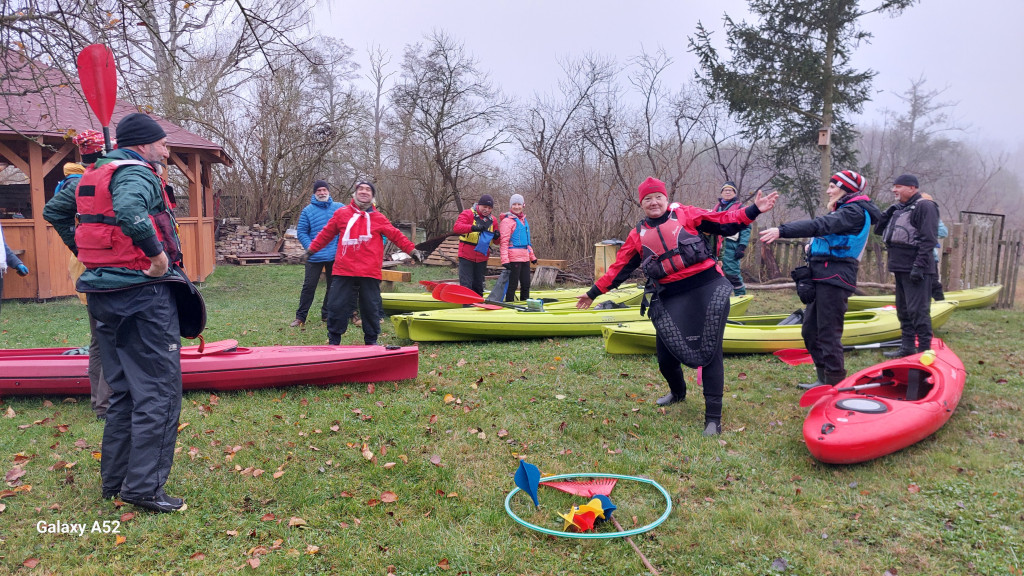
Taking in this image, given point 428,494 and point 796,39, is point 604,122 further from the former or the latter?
point 428,494

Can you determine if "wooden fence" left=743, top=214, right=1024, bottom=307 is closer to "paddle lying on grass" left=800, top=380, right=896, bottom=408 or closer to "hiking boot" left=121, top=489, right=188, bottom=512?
"paddle lying on grass" left=800, top=380, right=896, bottom=408

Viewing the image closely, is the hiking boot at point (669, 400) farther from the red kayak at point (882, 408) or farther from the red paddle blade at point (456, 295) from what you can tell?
the red paddle blade at point (456, 295)

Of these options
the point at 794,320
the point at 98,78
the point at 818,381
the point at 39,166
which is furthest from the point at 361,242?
the point at 39,166

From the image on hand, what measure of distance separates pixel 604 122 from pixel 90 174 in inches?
535

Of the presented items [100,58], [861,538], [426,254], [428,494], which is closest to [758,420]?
[861,538]

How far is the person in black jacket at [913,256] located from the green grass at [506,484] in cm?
60

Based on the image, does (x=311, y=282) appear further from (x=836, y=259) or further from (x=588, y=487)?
(x=836, y=259)

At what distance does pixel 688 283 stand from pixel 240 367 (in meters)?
3.43

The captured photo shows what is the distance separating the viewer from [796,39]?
13.3 metres

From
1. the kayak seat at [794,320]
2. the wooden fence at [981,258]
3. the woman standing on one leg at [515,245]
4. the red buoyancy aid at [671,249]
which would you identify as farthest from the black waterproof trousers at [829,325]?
the wooden fence at [981,258]

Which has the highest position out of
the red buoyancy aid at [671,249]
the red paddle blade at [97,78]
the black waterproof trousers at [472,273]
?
the red paddle blade at [97,78]

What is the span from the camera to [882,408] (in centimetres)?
375

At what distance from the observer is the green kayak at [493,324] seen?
6.74 m

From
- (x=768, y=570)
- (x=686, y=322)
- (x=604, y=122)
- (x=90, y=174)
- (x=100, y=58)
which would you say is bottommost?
(x=768, y=570)
